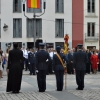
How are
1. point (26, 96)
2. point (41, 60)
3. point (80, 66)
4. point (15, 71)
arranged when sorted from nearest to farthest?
point (26, 96)
point (15, 71)
point (41, 60)
point (80, 66)

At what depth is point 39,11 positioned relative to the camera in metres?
50.5

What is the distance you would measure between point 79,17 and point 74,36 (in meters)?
2.43

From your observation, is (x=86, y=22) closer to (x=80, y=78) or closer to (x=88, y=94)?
(x=80, y=78)

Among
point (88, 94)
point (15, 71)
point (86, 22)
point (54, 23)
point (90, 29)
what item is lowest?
point (88, 94)

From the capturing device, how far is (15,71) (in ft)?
55.7

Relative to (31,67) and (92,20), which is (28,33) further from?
(31,67)

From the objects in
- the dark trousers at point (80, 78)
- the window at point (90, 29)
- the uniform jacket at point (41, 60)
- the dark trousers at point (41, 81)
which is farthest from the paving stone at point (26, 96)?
the window at point (90, 29)

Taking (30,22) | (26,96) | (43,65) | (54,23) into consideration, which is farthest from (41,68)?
(54,23)

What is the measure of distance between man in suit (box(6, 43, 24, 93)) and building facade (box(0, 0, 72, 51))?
3291 cm

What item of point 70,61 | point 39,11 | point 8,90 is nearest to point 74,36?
point 39,11

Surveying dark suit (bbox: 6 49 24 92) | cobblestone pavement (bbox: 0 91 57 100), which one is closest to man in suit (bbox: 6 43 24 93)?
dark suit (bbox: 6 49 24 92)

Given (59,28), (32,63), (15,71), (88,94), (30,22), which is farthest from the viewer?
(59,28)

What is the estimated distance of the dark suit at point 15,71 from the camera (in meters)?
16.9

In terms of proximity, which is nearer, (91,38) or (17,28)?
(17,28)
